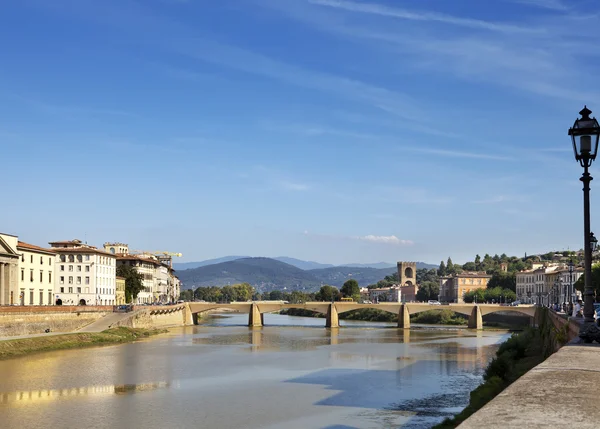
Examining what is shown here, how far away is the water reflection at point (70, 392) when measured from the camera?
30.4m

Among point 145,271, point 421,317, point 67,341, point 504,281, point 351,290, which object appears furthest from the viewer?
point 351,290

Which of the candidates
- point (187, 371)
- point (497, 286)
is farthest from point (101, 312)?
point (497, 286)

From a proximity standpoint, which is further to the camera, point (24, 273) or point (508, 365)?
point (24, 273)

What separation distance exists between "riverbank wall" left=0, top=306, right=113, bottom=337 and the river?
673 cm

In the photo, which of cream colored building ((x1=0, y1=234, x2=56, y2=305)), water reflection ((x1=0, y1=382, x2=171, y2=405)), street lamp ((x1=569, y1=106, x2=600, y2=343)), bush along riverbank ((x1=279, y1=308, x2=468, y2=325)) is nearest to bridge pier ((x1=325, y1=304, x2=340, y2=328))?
bush along riverbank ((x1=279, y1=308, x2=468, y2=325))

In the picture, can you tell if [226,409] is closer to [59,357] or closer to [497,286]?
[59,357]

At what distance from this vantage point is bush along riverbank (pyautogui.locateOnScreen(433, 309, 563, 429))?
22.0 metres

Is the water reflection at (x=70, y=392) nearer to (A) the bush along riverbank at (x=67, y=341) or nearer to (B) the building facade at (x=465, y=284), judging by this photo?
(A) the bush along riverbank at (x=67, y=341)

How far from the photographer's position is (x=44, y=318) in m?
61.9

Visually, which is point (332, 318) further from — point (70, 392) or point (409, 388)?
point (70, 392)

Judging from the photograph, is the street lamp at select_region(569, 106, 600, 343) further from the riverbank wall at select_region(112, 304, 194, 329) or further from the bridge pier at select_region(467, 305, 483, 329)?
the bridge pier at select_region(467, 305, 483, 329)

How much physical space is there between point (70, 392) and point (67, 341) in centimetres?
2684

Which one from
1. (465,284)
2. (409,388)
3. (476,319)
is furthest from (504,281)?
(409,388)

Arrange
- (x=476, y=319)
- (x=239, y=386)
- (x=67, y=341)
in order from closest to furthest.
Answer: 1. (x=239, y=386)
2. (x=67, y=341)
3. (x=476, y=319)
